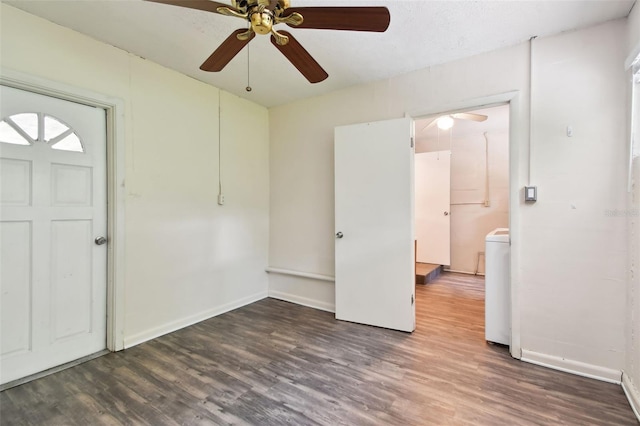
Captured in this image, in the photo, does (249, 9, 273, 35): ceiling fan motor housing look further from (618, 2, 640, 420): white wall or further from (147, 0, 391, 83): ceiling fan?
(618, 2, 640, 420): white wall

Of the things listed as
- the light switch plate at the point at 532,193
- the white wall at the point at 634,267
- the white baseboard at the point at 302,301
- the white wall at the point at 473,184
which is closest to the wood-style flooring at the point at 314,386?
the white wall at the point at 634,267

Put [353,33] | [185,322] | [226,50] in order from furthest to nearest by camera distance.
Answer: [185,322] < [353,33] < [226,50]

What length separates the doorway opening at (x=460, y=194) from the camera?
4.69 m

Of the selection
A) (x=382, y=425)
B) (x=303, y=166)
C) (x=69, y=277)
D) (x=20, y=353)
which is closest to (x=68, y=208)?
(x=69, y=277)

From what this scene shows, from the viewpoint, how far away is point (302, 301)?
3436 mm

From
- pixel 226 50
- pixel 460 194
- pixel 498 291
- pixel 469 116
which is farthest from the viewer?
pixel 460 194

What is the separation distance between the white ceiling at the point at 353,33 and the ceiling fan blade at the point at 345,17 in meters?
0.53

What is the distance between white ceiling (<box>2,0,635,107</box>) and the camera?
1.83 meters

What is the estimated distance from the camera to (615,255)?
6.36ft

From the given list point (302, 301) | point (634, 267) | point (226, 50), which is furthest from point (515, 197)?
point (302, 301)

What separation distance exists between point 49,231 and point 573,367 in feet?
12.4

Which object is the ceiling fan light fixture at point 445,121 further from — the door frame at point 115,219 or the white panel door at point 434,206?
the door frame at point 115,219

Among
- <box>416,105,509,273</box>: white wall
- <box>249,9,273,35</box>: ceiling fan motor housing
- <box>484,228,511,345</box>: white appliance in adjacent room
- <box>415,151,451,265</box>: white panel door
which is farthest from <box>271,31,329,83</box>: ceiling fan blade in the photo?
<box>415,151,451,265</box>: white panel door

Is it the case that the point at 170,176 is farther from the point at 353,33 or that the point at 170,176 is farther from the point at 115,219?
the point at 353,33
